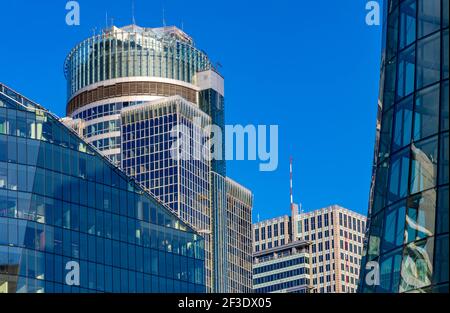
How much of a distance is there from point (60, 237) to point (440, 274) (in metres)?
74.8

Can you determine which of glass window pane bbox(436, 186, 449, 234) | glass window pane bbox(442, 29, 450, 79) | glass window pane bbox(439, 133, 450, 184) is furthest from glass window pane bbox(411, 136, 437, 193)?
glass window pane bbox(442, 29, 450, 79)

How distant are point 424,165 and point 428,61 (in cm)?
446

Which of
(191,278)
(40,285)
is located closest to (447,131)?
(40,285)

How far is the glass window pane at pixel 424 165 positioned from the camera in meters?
50.3

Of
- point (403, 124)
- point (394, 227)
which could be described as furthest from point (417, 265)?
point (403, 124)

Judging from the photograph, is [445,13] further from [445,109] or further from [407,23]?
[445,109]

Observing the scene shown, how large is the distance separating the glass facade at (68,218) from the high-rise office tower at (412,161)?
6225cm

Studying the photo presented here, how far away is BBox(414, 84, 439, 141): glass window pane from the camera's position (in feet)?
167

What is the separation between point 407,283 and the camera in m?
50.1

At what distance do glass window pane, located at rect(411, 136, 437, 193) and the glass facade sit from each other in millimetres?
65824

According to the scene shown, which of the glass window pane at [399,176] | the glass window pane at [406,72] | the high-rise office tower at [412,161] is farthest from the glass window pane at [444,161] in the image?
the glass window pane at [406,72]

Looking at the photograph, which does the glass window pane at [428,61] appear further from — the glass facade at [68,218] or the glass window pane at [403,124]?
the glass facade at [68,218]

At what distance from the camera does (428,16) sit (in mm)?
53594

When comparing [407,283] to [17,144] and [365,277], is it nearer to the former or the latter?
[365,277]
